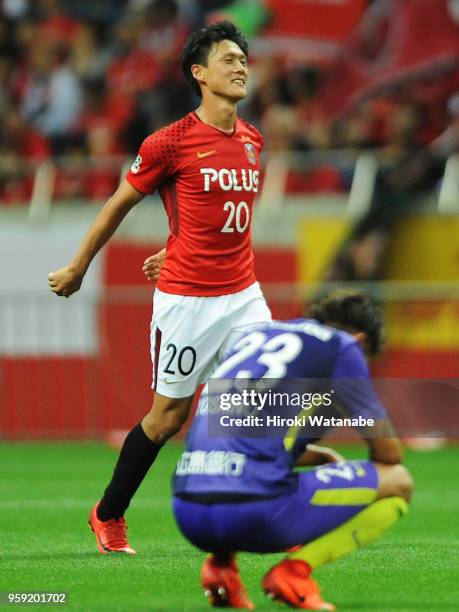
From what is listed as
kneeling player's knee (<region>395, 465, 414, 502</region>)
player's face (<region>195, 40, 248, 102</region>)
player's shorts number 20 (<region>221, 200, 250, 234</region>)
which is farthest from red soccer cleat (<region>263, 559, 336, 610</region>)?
player's face (<region>195, 40, 248, 102</region>)

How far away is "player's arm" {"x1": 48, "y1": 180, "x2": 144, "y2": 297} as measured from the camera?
23.3 feet

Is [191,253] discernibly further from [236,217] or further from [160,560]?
[160,560]

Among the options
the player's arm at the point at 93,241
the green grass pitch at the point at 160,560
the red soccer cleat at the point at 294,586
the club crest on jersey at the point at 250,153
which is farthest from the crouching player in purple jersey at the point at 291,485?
the club crest on jersey at the point at 250,153

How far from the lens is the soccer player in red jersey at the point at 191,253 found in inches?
284

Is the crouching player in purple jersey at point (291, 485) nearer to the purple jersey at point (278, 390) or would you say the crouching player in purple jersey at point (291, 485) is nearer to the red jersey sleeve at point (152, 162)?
the purple jersey at point (278, 390)

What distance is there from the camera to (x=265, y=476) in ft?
17.2

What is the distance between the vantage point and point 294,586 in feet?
17.3

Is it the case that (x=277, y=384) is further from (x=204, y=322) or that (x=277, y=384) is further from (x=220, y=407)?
(x=204, y=322)

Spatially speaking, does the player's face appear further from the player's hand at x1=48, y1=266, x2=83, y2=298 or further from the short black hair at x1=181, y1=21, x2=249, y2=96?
the player's hand at x1=48, y1=266, x2=83, y2=298

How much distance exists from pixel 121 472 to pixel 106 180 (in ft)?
32.5

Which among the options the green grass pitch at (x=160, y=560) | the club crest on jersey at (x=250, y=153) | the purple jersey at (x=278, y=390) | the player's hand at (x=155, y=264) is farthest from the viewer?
the player's hand at (x=155, y=264)

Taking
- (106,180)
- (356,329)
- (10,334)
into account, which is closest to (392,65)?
(106,180)

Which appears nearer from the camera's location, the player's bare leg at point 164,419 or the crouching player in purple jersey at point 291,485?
the crouching player in purple jersey at point 291,485

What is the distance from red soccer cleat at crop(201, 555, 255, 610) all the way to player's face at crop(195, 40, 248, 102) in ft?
8.83
